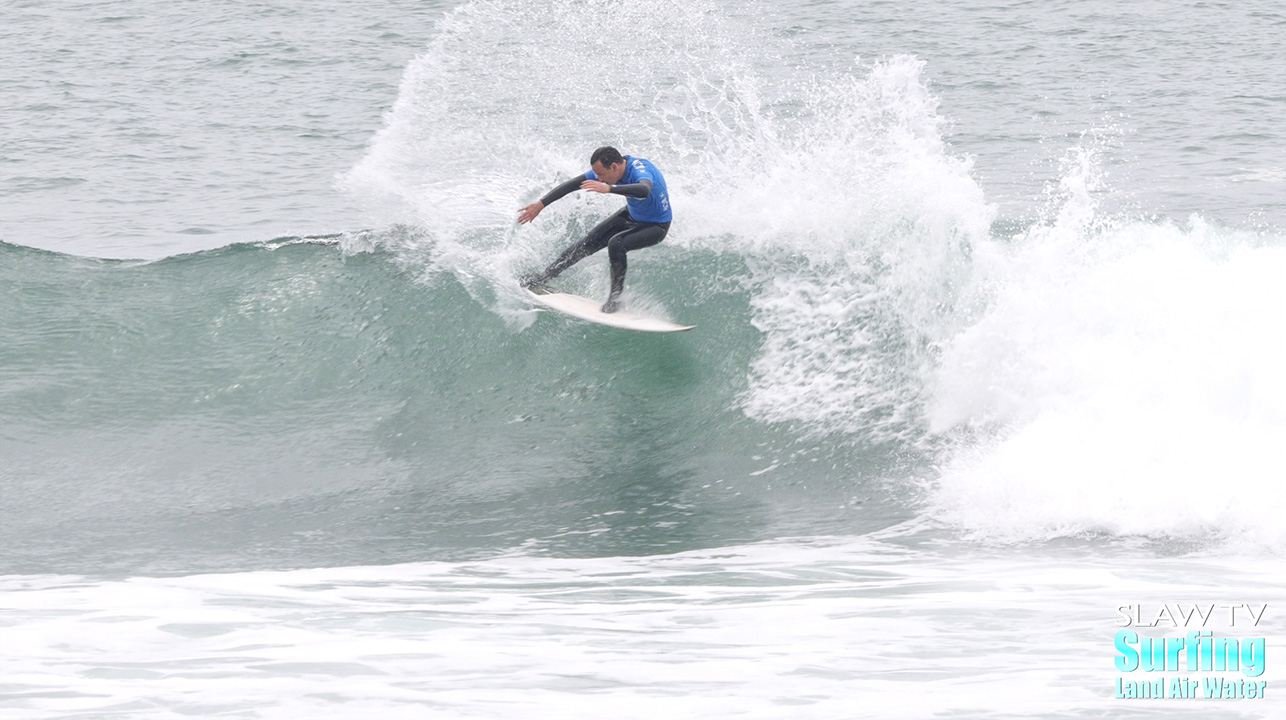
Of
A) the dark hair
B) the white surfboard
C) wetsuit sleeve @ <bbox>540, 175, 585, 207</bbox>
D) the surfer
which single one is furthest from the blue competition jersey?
the white surfboard

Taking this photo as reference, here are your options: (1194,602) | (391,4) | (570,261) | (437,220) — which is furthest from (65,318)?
(391,4)

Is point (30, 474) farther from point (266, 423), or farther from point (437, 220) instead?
point (437, 220)

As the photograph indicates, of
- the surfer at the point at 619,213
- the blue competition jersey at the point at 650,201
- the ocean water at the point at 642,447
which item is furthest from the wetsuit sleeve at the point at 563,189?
the ocean water at the point at 642,447

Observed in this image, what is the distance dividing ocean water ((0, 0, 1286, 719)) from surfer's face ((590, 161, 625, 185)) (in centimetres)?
123

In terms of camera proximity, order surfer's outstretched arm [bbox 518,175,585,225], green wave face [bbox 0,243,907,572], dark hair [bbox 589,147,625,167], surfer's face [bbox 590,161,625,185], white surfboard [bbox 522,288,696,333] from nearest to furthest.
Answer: green wave face [bbox 0,243,907,572], dark hair [bbox 589,147,625,167], surfer's face [bbox 590,161,625,185], surfer's outstretched arm [bbox 518,175,585,225], white surfboard [bbox 522,288,696,333]

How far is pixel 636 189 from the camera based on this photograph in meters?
8.91

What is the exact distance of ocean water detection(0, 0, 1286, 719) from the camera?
5.35 m

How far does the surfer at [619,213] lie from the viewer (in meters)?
8.89

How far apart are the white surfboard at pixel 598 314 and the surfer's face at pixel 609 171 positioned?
3.34 ft

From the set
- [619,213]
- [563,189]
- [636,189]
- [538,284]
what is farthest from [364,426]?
[636,189]

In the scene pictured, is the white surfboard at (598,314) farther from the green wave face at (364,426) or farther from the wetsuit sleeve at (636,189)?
the wetsuit sleeve at (636,189)

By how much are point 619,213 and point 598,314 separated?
30.4 inches

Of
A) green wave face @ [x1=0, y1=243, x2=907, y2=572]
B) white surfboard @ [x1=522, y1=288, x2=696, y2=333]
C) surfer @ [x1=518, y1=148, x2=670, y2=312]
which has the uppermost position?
surfer @ [x1=518, y1=148, x2=670, y2=312]

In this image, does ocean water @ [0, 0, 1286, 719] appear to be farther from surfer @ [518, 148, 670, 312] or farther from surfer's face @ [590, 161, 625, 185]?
surfer's face @ [590, 161, 625, 185]
